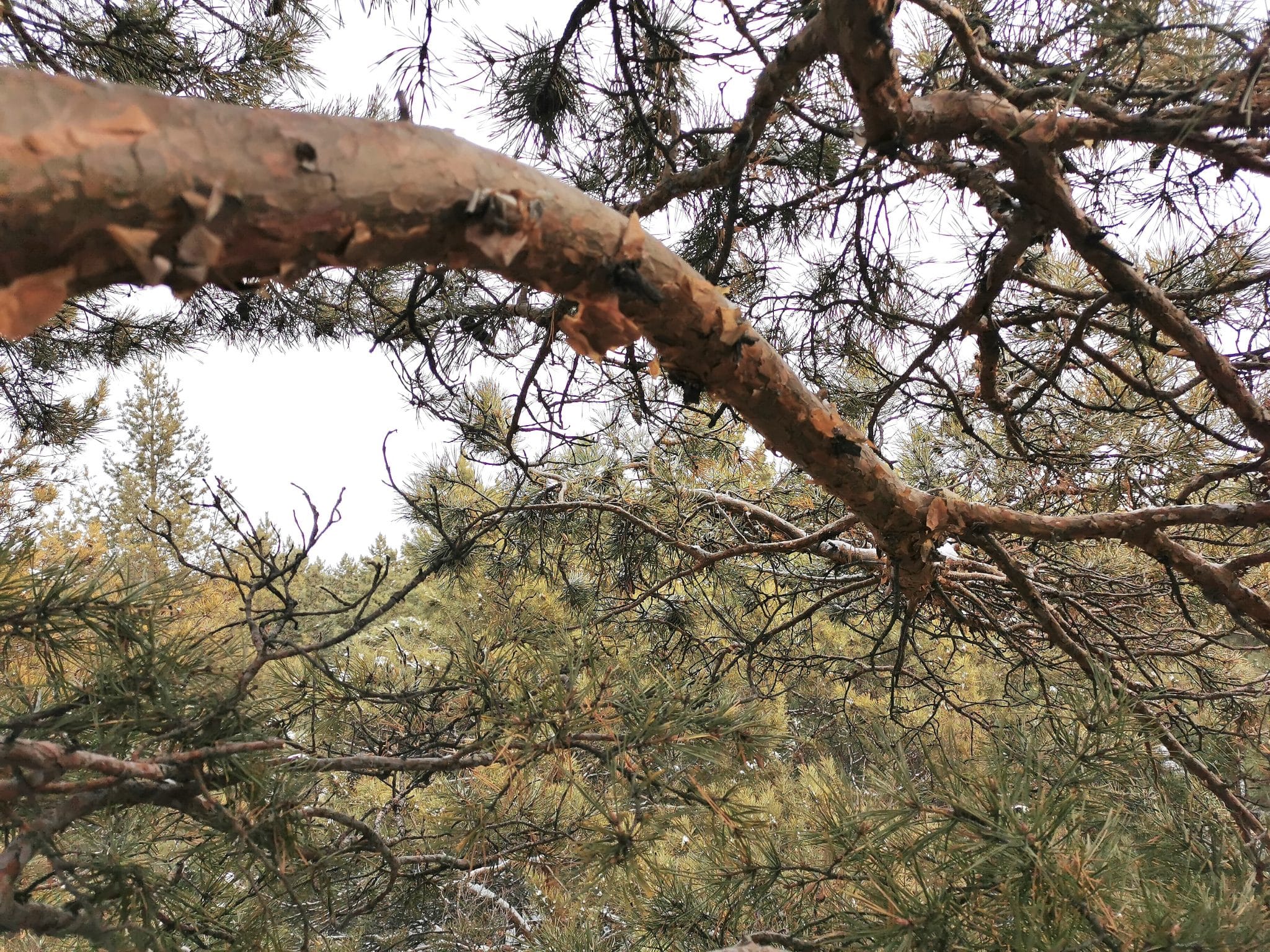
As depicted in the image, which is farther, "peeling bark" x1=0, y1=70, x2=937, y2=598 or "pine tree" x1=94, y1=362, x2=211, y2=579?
"pine tree" x1=94, y1=362, x2=211, y2=579

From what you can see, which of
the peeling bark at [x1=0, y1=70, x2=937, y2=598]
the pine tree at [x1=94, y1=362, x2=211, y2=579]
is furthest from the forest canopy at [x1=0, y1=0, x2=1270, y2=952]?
the pine tree at [x1=94, y1=362, x2=211, y2=579]

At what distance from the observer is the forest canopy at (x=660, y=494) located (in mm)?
444

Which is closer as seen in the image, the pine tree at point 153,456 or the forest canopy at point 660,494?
the forest canopy at point 660,494

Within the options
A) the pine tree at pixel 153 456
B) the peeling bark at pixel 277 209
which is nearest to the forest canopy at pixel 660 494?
the peeling bark at pixel 277 209

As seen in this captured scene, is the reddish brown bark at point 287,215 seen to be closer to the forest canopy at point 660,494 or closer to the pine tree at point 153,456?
the forest canopy at point 660,494

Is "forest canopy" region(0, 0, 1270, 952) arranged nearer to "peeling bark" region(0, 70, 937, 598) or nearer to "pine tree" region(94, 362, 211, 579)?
"peeling bark" region(0, 70, 937, 598)

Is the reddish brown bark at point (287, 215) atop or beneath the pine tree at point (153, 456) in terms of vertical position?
beneath

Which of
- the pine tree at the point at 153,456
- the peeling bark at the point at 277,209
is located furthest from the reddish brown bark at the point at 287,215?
the pine tree at the point at 153,456

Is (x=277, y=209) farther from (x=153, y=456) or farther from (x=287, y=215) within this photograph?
(x=153, y=456)

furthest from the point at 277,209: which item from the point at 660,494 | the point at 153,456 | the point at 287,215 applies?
the point at 153,456

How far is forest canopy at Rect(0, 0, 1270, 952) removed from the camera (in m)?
0.44

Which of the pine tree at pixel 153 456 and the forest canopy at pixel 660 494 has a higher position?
the pine tree at pixel 153 456

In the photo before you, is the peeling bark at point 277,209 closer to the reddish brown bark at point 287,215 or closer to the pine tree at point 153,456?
the reddish brown bark at point 287,215

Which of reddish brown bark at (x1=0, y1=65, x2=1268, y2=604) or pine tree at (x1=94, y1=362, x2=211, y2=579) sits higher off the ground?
pine tree at (x1=94, y1=362, x2=211, y2=579)
